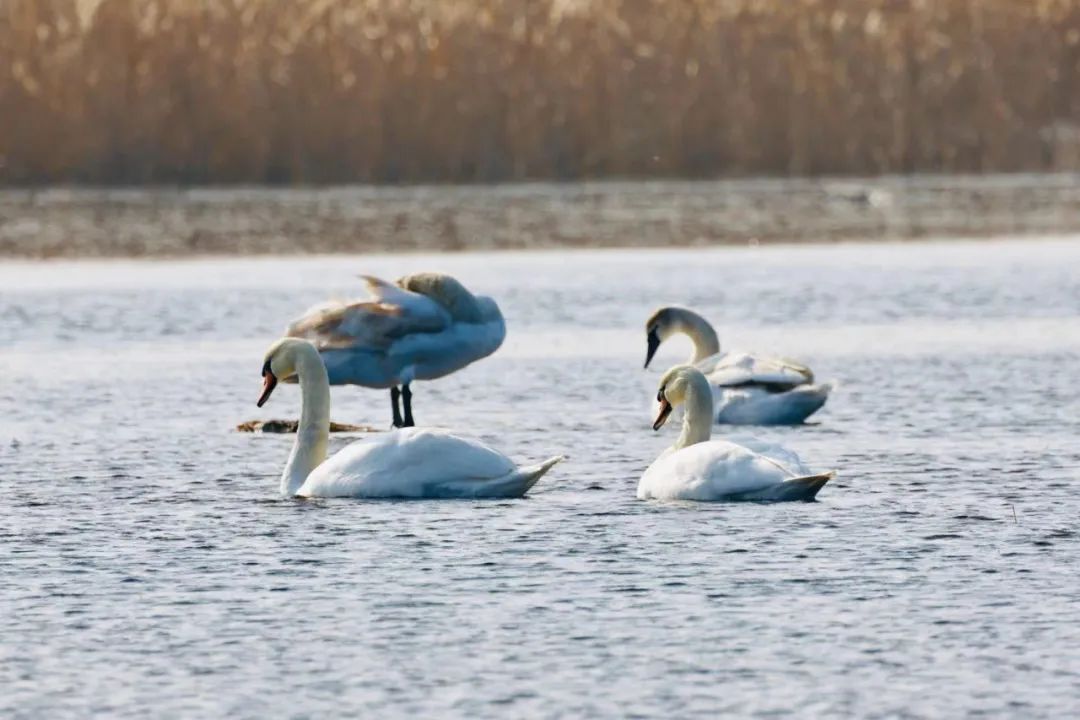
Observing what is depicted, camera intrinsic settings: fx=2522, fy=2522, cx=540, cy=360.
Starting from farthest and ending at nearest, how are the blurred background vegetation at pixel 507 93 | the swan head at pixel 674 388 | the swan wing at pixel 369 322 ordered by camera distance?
1. the blurred background vegetation at pixel 507 93
2. the swan wing at pixel 369 322
3. the swan head at pixel 674 388

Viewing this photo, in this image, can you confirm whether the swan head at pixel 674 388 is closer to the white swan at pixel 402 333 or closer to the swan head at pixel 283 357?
the swan head at pixel 283 357

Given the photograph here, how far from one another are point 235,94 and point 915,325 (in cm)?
840

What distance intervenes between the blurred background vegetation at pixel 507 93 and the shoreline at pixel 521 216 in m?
0.44

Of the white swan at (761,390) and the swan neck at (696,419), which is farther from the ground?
the swan neck at (696,419)

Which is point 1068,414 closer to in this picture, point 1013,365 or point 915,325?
point 1013,365

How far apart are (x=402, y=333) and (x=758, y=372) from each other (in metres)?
1.60

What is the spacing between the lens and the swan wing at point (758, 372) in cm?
1114

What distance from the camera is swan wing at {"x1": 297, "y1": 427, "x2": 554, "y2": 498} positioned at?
8.61m

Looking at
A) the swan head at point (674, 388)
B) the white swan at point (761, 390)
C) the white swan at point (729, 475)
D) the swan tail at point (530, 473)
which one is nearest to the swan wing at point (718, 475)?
the white swan at point (729, 475)

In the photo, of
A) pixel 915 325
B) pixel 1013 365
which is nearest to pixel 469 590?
pixel 1013 365

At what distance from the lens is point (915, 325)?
15328mm

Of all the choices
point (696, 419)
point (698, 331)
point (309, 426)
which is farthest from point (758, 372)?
point (309, 426)

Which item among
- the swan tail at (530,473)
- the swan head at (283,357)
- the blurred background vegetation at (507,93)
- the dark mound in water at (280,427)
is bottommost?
the dark mound in water at (280,427)

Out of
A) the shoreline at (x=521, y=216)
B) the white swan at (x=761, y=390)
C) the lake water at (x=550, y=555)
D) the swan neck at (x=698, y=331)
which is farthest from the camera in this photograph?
the shoreline at (x=521, y=216)
